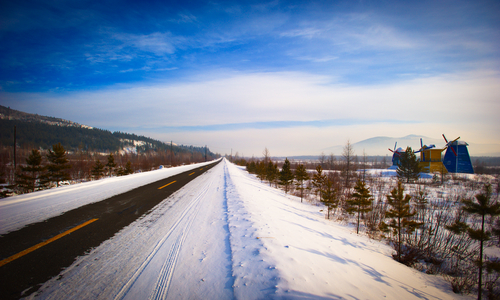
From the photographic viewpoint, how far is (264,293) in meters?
2.52

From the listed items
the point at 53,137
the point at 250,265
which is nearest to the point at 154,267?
the point at 250,265

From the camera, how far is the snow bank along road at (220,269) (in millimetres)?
2467

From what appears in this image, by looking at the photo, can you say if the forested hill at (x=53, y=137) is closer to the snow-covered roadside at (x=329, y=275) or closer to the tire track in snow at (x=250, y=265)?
the tire track in snow at (x=250, y=265)

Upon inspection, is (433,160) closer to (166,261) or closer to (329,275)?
(329,275)

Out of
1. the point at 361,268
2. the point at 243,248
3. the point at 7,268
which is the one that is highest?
the point at 7,268

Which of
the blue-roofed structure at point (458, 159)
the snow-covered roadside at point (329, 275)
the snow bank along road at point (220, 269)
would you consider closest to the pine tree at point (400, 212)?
the snow-covered roadside at point (329, 275)

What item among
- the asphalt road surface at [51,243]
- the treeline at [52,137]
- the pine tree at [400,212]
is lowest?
the pine tree at [400,212]

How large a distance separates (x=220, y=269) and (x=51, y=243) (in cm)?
333

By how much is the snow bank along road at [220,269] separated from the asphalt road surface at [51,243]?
0.21 metres

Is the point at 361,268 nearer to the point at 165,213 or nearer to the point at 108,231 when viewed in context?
the point at 165,213

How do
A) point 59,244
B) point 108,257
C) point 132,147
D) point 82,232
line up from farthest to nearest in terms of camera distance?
1. point 132,147
2. point 82,232
3. point 59,244
4. point 108,257

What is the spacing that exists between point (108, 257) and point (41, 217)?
3.50 m

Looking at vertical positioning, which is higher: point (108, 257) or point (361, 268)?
point (108, 257)

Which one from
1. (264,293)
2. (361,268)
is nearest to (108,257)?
(264,293)
